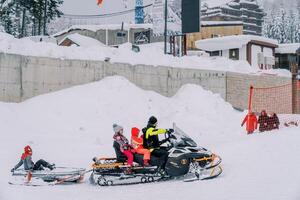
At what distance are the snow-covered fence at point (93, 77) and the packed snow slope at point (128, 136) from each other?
40cm

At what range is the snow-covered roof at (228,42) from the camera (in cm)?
4662

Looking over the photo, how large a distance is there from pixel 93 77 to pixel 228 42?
30.2m

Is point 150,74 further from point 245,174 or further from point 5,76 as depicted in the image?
point 245,174

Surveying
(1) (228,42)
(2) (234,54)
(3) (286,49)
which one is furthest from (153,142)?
(3) (286,49)

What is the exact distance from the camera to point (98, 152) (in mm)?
15641

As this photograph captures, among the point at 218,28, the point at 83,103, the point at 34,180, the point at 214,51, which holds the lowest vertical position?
the point at 34,180

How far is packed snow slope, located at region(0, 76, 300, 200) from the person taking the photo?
960 cm

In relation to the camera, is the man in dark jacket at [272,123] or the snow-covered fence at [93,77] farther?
the man in dark jacket at [272,123]

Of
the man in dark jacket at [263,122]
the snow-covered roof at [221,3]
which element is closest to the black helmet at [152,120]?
the man in dark jacket at [263,122]

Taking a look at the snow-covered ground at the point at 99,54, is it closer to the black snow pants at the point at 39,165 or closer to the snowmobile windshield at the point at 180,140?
the black snow pants at the point at 39,165

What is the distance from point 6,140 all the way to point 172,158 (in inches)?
265

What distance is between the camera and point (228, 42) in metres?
47.4

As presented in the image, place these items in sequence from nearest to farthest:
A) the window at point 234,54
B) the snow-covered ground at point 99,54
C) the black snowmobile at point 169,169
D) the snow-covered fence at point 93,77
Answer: the black snowmobile at point 169,169 → the snow-covered fence at point 93,77 → the snow-covered ground at point 99,54 → the window at point 234,54

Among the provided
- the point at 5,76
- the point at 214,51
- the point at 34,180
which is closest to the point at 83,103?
the point at 5,76
